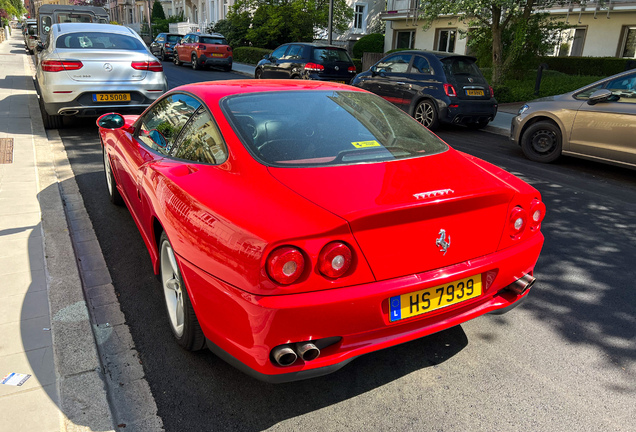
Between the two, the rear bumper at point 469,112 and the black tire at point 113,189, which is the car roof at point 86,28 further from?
the rear bumper at point 469,112

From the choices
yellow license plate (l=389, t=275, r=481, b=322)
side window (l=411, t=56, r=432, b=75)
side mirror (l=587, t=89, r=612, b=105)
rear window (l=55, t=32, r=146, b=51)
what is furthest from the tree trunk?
yellow license plate (l=389, t=275, r=481, b=322)

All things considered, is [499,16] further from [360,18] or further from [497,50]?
[360,18]

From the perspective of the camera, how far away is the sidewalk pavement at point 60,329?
2.37 meters

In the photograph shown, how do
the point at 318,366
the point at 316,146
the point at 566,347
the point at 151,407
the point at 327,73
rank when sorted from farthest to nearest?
the point at 327,73
the point at 566,347
the point at 316,146
the point at 151,407
the point at 318,366

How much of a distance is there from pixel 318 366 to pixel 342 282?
39cm

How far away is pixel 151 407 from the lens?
2496 mm

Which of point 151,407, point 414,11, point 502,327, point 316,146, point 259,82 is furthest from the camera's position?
point 414,11

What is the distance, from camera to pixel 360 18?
3853cm

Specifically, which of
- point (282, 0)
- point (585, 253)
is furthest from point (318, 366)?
point (282, 0)

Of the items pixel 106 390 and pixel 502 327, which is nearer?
pixel 106 390

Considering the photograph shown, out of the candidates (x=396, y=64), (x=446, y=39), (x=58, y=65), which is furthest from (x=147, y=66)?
(x=446, y=39)

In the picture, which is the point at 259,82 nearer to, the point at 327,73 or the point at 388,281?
the point at 388,281

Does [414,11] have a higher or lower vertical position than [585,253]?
higher

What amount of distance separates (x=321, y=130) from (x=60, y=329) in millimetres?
1940
